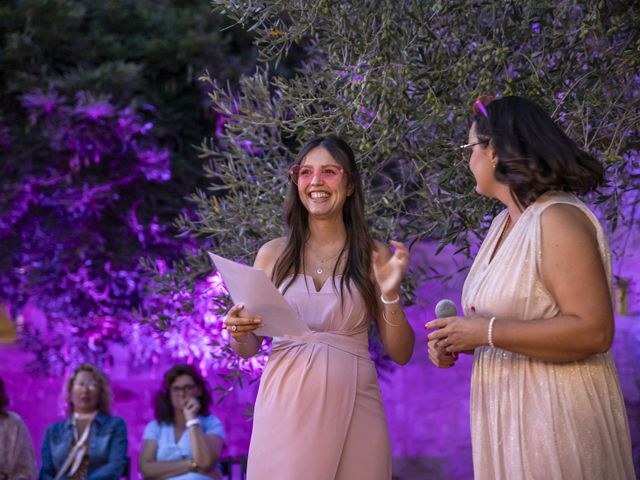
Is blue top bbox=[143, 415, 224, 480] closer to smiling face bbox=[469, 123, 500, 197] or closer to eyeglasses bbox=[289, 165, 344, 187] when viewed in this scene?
eyeglasses bbox=[289, 165, 344, 187]

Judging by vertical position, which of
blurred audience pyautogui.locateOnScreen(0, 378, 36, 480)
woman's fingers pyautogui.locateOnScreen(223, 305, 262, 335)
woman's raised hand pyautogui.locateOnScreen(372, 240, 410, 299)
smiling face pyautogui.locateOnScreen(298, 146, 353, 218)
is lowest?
blurred audience pyautogui.locateOnScreen(0, 378, 36, 480)

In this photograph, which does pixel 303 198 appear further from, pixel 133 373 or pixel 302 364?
pixel 133 373

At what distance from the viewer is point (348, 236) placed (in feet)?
11.1

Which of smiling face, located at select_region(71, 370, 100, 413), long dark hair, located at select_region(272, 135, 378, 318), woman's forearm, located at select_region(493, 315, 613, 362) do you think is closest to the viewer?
woman's forearm, located at select_region(493, 315, 613, 362)

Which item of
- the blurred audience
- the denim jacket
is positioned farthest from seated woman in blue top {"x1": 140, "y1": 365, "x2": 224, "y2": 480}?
the blurred audience

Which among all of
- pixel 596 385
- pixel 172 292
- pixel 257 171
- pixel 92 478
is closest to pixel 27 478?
pixel 92 478

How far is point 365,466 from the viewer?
304 cm

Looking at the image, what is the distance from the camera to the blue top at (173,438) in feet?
19.7

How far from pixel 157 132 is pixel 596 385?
5336mm

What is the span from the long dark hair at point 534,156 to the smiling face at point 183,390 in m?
4.06

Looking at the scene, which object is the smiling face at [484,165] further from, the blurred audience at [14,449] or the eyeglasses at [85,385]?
the blurred audience at [14,449]

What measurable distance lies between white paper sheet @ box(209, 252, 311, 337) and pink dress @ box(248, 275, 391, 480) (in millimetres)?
126

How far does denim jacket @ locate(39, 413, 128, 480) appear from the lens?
6090mm

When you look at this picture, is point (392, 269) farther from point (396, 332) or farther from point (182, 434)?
point (182, 434)
